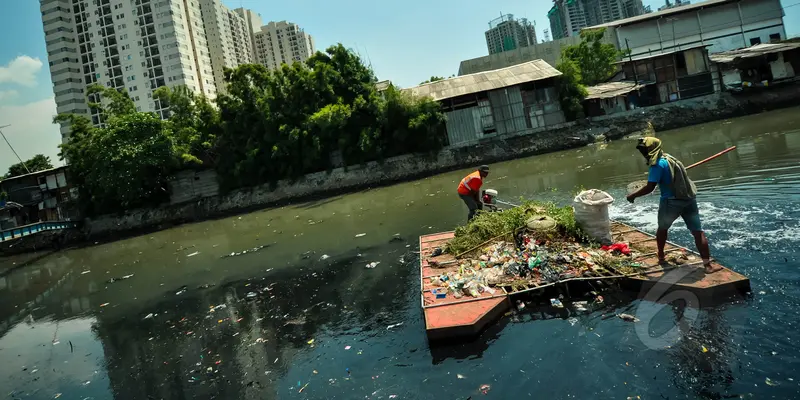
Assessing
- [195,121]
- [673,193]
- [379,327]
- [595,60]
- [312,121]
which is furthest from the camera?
[595,60]

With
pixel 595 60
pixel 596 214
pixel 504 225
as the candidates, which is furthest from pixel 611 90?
pixel 596 214

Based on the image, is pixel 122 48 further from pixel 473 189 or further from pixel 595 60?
pixel 473 189

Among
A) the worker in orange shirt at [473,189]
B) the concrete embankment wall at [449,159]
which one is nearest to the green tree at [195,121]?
the concrete embankment wall at [449,159]

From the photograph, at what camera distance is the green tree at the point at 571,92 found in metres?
25.1

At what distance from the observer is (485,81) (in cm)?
2680

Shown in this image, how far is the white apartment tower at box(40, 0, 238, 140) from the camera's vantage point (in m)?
55.6

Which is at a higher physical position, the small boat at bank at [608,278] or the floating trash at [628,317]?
the small boat at bank at [608,278]

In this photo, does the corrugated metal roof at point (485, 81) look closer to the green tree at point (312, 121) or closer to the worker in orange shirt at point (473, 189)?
the green tree at point (312, 121)

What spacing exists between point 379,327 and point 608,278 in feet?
9.36

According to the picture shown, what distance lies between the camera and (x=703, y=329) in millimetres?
3756

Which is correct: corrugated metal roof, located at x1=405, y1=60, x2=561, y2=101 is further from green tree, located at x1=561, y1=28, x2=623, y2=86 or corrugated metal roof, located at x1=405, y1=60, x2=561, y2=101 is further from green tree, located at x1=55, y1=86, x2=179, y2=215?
green tree, located at x1=55, y1=86, x2=179, y2=215

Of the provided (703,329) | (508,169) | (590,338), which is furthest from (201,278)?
(508,169)

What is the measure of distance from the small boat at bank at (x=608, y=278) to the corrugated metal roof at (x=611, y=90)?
22.1 meters

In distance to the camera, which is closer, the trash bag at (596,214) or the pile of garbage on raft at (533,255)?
the pile of garbage on raft at (533,255)
